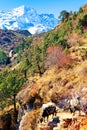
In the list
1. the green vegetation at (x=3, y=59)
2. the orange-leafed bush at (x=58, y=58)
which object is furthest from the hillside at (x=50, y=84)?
the green vegetation at (x=3, y=59)

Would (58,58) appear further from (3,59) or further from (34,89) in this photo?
(3,59)

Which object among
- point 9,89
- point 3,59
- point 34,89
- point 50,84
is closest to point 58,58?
point 34,89

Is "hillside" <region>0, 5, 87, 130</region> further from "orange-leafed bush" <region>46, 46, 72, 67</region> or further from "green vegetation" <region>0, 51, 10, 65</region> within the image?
"green vegetation" <region>0, 51, 10, 65</region>

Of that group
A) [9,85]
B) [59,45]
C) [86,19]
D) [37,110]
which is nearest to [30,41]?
[86,19]

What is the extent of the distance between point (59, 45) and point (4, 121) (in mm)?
24643

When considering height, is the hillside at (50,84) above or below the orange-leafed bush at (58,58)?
below

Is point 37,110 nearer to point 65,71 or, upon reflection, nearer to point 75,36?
point 65,71

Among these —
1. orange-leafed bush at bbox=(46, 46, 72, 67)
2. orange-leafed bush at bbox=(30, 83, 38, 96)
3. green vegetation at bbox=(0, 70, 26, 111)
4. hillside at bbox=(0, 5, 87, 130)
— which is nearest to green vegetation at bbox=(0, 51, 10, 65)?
hillside at bbox=(0, 5, 87, 130)

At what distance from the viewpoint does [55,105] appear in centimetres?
5541

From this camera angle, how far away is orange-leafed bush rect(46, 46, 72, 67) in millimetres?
67125

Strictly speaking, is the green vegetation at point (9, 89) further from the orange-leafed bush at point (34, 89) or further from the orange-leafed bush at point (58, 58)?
the orange-leafed bush at point (58, 58)

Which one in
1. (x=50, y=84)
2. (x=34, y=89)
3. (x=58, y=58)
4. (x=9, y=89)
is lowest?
(x=9, y=89)

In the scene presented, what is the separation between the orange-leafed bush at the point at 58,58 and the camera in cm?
6712

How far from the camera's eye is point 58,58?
70.6 metres
